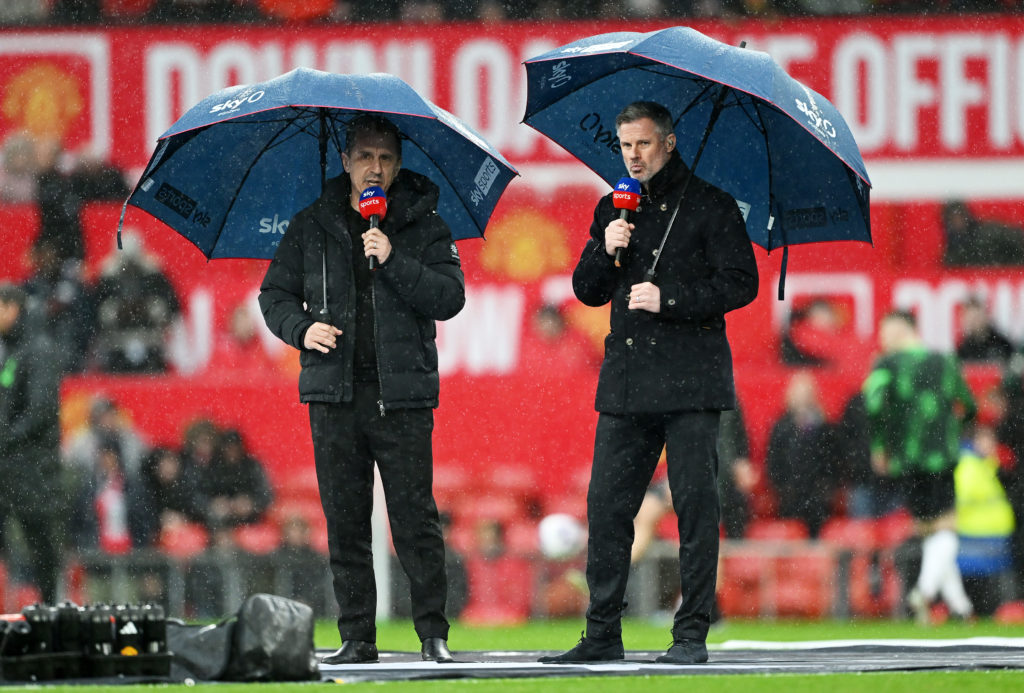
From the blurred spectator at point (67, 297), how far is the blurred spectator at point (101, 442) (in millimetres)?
415

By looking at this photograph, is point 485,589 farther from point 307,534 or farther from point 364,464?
point 364,464

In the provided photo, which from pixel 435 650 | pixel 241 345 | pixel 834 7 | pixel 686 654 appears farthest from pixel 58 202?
pixel 686 654

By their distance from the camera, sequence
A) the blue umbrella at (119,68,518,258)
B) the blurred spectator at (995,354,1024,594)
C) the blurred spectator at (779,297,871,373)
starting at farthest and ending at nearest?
the blurred spectator at (779,297,871,373) < the blurred spectator at (995,354,1024,594) < the blue umbrella at (119,68,518,258)

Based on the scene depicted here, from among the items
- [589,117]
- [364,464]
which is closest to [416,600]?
[364,464]

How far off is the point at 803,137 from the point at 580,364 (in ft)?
22.0

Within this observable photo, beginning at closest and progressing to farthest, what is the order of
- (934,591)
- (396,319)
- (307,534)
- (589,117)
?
(396,319), (589,117), (934,591), (307,534)

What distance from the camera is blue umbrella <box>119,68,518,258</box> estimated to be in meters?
7.13

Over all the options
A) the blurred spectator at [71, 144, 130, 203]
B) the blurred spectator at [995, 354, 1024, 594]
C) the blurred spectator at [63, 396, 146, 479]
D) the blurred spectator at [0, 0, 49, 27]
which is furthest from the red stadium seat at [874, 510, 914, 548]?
the blurred spectator at [0, 0, 49, 27]

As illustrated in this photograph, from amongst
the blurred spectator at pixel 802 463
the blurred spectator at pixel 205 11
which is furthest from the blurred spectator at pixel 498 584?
the blurred spectator at pixel 205 11

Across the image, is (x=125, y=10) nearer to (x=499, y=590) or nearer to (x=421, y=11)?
(x=421, y=11)

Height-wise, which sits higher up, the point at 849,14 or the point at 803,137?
the point at 849,14

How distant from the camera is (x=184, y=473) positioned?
12.5m

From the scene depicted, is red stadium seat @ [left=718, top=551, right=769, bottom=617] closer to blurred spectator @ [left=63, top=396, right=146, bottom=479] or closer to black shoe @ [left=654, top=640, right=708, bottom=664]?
blurred spectator @ [left=63, top=396, right=146, bottom=479]

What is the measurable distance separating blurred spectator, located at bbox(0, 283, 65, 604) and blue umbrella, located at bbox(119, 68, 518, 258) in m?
3.19
